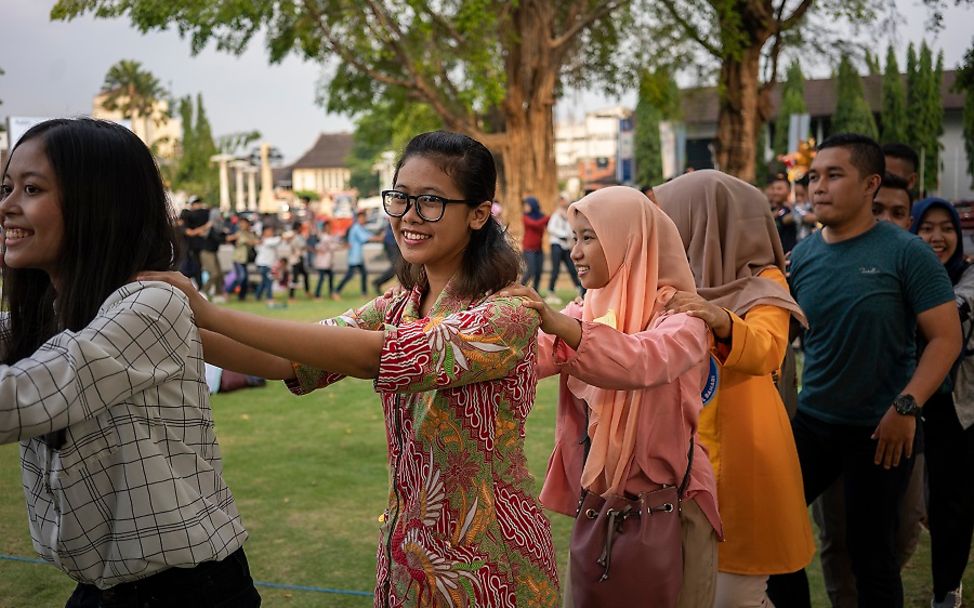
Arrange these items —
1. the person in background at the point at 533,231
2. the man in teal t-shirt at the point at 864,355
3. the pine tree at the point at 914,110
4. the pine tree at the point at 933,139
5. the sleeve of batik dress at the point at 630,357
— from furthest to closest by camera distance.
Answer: the pine tree at the point at 914,110 → the pine tree at the point at 933,139 → the person in background at the point at 533,231 → the man in teal t-shirt at the point at 864,355 → the sleeve of batik dress at the point at 630,357

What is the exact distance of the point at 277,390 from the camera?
10180 millimetres

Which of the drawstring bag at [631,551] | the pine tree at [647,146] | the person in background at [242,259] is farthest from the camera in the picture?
the pine tree at [647,146]

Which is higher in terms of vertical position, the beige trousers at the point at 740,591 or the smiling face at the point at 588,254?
the smiling face at the point at 588,254

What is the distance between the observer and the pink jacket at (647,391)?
2.62 meters

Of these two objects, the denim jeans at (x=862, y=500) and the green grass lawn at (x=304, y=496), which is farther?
the green grass lawn at (x=304, y=496)

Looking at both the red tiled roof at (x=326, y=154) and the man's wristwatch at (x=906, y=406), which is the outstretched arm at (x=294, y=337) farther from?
the red tiled roof at (x=326, y=154)

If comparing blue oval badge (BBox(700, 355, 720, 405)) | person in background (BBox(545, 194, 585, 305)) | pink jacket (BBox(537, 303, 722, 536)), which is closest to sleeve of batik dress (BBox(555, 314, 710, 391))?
pink jacket (BBox(537, 303, 722, 536))

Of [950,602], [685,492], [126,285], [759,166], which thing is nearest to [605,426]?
[685,492]

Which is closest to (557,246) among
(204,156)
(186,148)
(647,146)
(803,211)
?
(803,211)

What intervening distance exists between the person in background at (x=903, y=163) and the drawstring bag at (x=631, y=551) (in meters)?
2.92

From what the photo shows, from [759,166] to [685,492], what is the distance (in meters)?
48.3

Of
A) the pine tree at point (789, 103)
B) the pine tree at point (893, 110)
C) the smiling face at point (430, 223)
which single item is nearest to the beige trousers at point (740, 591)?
the smiling face at point (430, 223)

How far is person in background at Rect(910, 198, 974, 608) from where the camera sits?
4426 millimetres

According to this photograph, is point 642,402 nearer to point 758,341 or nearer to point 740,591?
point 758,341
